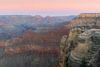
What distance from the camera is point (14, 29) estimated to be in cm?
4962

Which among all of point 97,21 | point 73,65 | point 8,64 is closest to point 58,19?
point 8,64

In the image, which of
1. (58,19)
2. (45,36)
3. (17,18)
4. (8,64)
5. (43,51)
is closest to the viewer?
(8,64)

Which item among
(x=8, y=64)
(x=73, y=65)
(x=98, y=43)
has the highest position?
Result: (x=98, y=43)

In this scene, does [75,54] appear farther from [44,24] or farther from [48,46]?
[44,24]

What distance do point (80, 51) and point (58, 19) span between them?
38253 mm

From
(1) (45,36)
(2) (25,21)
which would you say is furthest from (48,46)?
(2) (25,21)

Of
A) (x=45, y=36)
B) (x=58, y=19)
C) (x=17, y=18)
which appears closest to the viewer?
(x=45, y=36)

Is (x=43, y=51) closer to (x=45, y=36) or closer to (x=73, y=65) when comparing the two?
(x=45, y=36)

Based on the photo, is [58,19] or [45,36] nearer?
[45,36]

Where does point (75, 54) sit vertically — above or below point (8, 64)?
above

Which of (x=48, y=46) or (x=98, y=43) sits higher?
(x=98, y=43)

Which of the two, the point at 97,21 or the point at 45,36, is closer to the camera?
the point at 97,21

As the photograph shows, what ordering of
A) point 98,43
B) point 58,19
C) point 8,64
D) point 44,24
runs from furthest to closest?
point 58,19 → point 44,24 → point 8,64 → point 98,43

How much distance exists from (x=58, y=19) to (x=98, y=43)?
3850 cm
